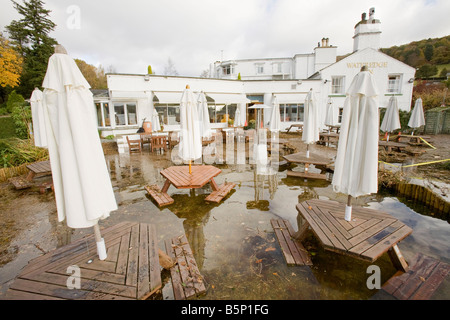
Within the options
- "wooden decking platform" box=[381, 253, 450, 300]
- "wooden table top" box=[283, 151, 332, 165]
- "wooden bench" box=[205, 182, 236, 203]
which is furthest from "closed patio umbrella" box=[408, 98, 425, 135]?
"wooden bench" box=[205, 182, 236, 203]

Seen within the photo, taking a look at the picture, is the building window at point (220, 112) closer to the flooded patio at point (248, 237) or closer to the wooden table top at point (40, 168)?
the flooded patio at point (248, 237)

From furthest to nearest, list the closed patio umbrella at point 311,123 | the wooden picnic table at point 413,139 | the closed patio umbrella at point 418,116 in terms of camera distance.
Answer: the closed patio umbrella at point 418,116 < the wooden picnic table at point 413,139 < the closed patio umbrella at point 311,123

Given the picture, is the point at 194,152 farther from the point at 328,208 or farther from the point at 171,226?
the point at 328,208

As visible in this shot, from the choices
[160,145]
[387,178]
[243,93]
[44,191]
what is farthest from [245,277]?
[243,93]

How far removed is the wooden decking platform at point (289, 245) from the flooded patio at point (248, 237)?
0.30 feet

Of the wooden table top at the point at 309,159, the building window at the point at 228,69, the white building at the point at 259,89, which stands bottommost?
the wooden table top at the point at 309,159

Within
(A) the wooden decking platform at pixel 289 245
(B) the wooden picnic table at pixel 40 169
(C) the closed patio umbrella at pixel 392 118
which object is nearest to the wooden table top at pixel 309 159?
(A) the wooden decking platform at pixel 289 245

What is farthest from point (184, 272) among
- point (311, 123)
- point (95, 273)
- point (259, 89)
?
point (259, 89)

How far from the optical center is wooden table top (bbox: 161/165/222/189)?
4933 mm

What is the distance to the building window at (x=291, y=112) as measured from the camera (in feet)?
69.3

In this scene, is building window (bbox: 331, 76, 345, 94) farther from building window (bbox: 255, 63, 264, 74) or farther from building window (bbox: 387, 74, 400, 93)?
building window (bbox: 255, 63, 264, 74)

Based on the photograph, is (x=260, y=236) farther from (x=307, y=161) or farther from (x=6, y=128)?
(x=6, y=128)

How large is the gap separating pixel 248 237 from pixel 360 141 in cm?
251

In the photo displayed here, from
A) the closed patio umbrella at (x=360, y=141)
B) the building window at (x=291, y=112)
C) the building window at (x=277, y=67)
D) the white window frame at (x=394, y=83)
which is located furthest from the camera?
the building window at (x=277, y=67)
